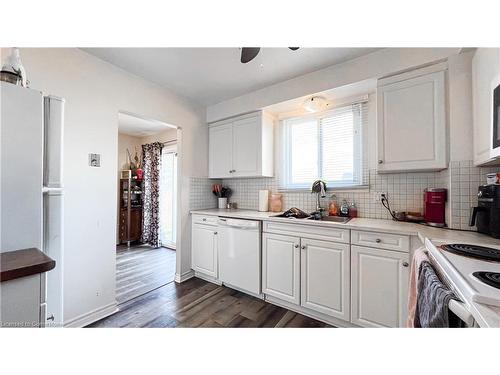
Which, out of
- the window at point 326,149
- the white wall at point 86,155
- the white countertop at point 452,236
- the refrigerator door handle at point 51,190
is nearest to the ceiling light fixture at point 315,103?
the window at point 326,149

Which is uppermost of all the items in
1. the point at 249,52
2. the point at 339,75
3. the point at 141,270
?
the point at 339,75

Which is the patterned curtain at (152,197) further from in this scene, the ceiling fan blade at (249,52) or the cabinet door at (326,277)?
the ceiling fan blade at (249,52)

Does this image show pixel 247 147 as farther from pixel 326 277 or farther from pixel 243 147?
pixel 326 277

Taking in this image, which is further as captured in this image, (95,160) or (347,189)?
(347,189)

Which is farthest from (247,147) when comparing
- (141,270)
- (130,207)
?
(130,207)

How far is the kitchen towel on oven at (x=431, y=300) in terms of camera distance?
0.65 meters

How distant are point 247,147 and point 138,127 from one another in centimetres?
273

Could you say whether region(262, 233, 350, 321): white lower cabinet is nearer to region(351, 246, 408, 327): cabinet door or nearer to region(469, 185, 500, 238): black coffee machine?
region(351, 246, 408, 327): cabinet door

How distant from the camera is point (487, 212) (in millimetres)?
1221

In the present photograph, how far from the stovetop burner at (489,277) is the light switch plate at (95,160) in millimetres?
2526

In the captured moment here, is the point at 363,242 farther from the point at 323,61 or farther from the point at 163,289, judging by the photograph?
the point at 163,289

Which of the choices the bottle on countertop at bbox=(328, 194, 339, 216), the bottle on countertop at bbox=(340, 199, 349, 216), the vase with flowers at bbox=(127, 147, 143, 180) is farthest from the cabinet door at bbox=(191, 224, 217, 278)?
the vase with flowers at bbox=(127, 147, 143, 180)
